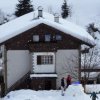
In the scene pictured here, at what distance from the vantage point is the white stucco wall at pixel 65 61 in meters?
45.3

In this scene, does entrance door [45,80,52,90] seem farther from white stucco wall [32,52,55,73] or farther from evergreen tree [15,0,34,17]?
evergreen tree [15,0,34,17]

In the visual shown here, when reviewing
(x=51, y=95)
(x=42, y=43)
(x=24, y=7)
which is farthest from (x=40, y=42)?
(x=24, y=7)

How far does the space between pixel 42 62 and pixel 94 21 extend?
125 feet

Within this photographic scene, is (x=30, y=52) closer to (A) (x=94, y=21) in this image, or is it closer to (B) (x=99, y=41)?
(B) (x=99, y=41)

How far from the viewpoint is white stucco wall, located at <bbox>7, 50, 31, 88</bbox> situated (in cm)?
4506

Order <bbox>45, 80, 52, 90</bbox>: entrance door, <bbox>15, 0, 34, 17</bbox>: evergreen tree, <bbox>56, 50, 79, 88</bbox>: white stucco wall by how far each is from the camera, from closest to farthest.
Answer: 1. <bbox>45, 80, 52, 90</bbox>: entrance door
2. <bbox>56, 50, 79, 88</bbox>: white stucco wall
3. <bbox>15, 0, 34, 17</bbox>: evergreen tree

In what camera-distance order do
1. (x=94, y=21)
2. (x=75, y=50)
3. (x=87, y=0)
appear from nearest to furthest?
(x=75, y=50), (x=94, y=21), (x=87, y=0)

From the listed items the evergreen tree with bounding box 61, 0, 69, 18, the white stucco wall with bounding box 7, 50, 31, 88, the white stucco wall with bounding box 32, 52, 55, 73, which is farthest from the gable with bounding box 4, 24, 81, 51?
the evergreen tree with bounding box 61, 0, 69, 18

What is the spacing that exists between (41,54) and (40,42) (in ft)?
3.28

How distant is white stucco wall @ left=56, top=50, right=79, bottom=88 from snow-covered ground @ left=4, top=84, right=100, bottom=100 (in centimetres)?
318

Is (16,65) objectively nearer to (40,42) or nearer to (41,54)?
(41,54)

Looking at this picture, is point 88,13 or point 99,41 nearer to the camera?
point 99,41

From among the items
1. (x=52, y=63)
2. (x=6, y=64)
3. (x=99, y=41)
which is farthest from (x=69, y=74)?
(x=99, y=41)

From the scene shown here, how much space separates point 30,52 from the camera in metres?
44.8
